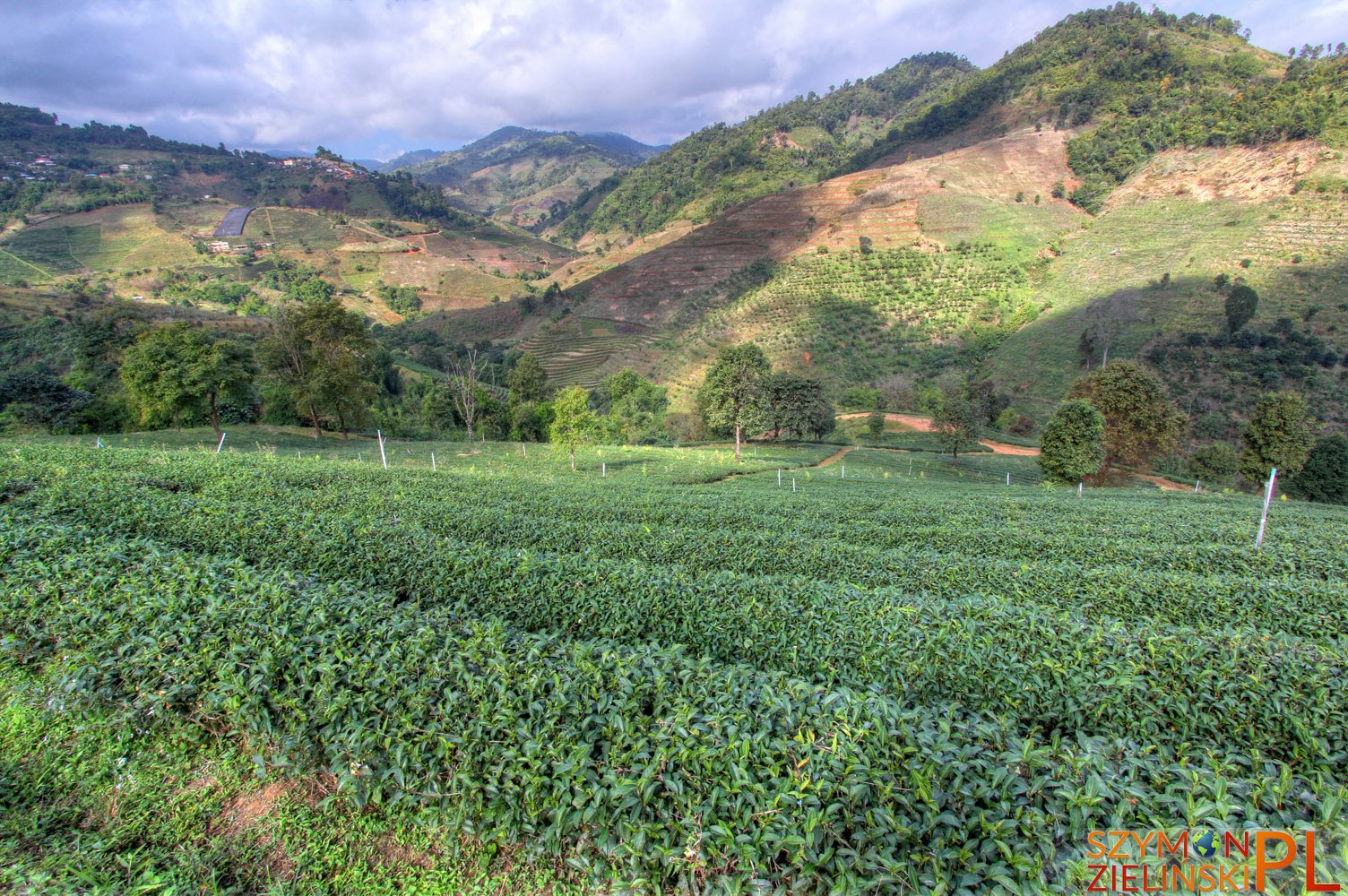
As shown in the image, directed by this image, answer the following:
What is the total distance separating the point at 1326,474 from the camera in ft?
104

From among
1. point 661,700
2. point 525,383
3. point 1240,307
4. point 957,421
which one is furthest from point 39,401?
point 1240,307

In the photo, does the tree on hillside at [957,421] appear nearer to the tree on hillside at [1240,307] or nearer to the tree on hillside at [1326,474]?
the tree on hillside at [1326,474]

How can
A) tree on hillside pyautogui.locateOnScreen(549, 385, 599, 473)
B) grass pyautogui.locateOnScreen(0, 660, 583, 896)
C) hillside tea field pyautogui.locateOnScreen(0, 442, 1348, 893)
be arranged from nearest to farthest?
1. hillside tea field pyautogui.locateOnScreen(0, 442, 1348, 893)
2. grass pyautogui.locateOnScreen(0, 660, 583, 896)
3. tree on hillside pyautogui.locateOnScreen(549, 385, 599, 473)

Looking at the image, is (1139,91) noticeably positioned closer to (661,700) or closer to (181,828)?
(661,700)

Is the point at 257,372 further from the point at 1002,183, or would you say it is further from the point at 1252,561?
the point at 1002,183

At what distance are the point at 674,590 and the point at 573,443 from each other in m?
22.5

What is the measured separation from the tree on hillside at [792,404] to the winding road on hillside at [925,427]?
44.3ft

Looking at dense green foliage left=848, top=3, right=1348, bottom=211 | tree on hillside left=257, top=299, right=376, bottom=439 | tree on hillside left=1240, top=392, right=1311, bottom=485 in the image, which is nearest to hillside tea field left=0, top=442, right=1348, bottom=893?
tree on hillside left=257, top=299, right=376, bottom=439

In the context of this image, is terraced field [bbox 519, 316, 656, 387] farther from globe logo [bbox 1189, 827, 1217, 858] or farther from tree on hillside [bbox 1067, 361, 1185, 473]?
globe logo [bbox 1189, 827, 1217, 858]

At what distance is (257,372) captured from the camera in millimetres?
31547

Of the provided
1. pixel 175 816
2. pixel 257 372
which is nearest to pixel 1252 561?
pixel 175 816

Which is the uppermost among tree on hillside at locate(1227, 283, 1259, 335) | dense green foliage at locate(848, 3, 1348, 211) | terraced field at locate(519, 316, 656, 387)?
dense green foliage at locate(848, 3, 1348, 211)

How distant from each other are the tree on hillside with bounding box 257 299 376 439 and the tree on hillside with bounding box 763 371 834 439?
97.3 feet

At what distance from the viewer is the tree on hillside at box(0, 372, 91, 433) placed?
28.8 metres
